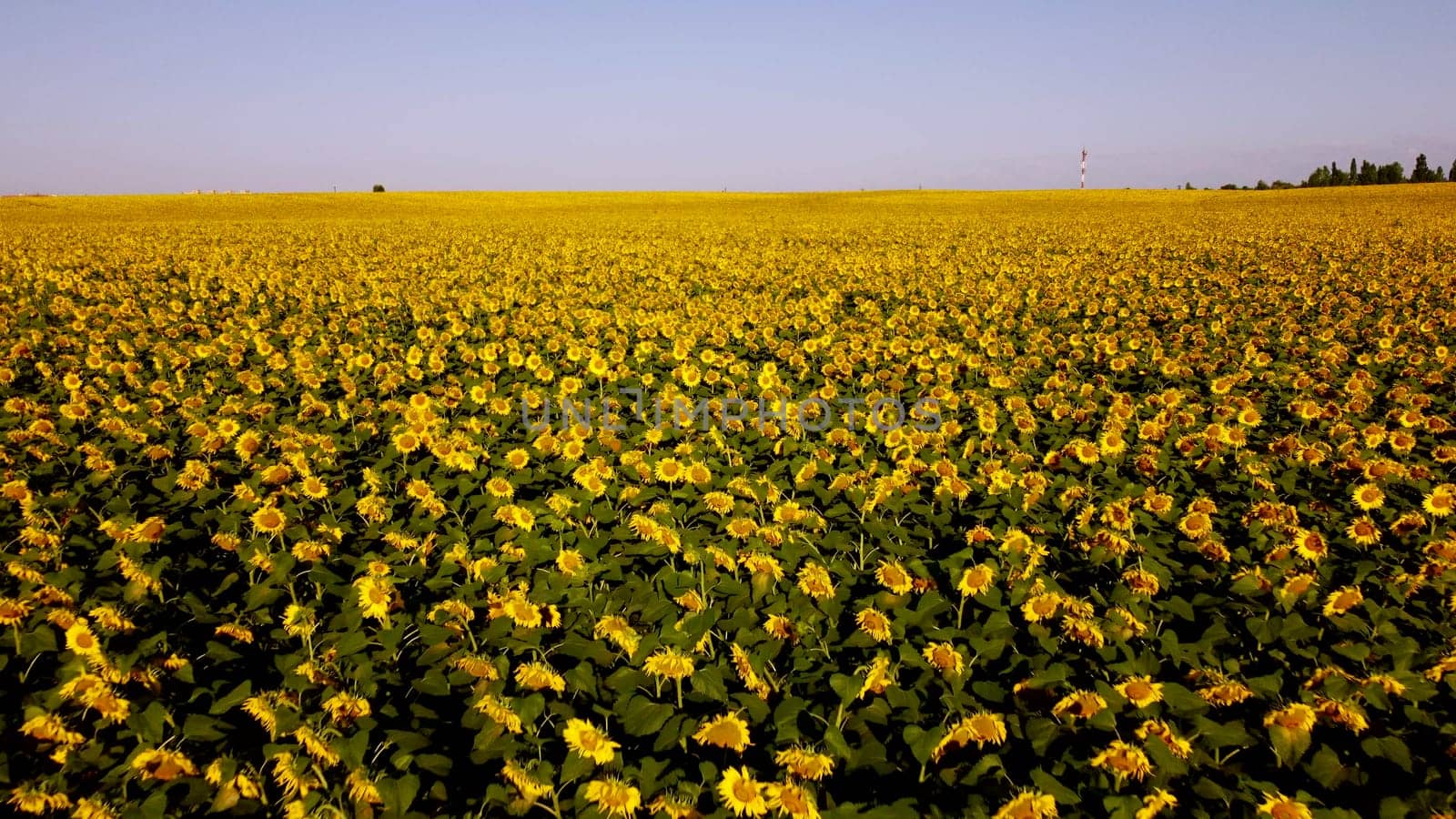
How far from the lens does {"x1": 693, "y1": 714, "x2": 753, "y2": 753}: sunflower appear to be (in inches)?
108

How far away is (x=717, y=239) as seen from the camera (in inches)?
1077

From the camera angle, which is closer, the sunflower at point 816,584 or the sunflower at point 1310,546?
the sunflower at point 816,584

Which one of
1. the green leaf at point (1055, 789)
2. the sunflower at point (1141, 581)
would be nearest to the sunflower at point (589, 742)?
the green leaf at point (1055, 789)

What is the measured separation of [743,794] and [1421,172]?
122254 millimetres

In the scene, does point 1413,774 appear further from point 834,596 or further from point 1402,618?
point 834,596

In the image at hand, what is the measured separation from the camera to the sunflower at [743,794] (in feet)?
8.07

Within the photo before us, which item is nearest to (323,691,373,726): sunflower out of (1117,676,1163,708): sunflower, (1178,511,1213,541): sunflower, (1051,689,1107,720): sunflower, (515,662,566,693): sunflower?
(515,662,566,693): sunflower

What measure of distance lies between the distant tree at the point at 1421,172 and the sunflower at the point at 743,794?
11919 centimetres

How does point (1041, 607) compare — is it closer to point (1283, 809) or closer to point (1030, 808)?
point (1283, 809)

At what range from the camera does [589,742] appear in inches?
103

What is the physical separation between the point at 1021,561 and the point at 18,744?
4659mm

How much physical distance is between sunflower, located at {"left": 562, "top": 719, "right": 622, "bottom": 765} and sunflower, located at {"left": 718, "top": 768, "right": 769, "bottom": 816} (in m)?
0.44

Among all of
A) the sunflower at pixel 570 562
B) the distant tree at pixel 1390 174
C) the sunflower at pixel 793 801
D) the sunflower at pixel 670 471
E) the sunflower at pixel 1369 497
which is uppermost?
the distant tree at pixel 1390 174

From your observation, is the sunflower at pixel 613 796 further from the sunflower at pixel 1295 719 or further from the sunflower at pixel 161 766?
the sunflower at pixel 1295 719
